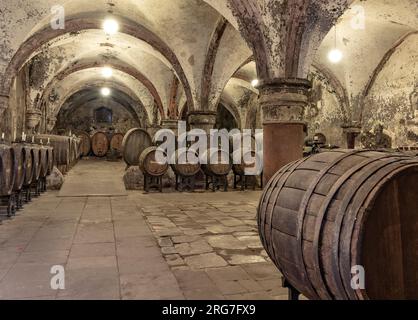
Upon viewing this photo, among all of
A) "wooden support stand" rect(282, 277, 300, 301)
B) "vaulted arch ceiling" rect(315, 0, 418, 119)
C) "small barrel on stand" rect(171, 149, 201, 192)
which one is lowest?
"wooden support stand" rect(282, 277, 300, 301)

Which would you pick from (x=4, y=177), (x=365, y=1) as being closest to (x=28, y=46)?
(x=4, y=177)

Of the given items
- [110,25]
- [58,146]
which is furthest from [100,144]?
[110,25]

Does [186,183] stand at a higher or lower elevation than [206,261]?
higher

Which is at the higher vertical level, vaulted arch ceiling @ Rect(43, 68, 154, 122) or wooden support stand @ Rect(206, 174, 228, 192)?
vaulted arch ceiling @ Rect(43, 68, 154, 122)

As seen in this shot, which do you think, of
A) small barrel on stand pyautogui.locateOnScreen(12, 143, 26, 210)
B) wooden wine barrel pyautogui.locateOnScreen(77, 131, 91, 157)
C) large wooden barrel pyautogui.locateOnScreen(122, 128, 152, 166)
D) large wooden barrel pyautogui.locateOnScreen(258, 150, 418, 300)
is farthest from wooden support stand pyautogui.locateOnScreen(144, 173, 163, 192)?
wooden wine barrel pyautogui.locateOnScreen(77, 131, 91, 157)

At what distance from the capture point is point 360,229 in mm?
1694

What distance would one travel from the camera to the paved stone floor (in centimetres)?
286

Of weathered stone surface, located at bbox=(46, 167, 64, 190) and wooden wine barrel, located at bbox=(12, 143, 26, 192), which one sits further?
weathered stone surface, located at bbox=(46, 167, 64, 190)

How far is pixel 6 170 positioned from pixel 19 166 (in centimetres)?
64

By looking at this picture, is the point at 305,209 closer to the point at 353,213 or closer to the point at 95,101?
the point at 353,213

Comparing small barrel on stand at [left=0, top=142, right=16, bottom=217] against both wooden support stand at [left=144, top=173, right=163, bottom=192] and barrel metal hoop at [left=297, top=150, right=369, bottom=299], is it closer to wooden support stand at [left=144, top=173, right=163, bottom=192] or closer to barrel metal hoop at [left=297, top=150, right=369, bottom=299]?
wooden support stand at [left=144, top=173, right=163, bottom=192]

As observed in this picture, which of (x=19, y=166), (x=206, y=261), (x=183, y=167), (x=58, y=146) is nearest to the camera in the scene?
(x=206, y=261)

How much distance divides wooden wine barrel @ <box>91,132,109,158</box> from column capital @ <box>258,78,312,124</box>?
15.6m

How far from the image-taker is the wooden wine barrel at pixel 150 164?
9195 mm
